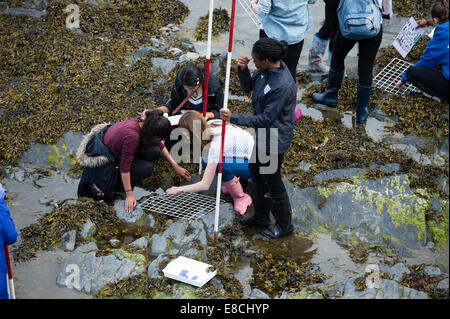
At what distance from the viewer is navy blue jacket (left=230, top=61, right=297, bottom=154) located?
14.4ft

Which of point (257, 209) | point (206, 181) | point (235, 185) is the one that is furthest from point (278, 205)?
point (206, 181)

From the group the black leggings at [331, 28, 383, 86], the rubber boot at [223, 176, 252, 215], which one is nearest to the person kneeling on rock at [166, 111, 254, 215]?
the rubber boot at [223, 176, 252, 215]

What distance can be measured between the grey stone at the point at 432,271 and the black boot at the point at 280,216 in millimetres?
1228

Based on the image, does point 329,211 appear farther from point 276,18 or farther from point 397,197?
point 276,18

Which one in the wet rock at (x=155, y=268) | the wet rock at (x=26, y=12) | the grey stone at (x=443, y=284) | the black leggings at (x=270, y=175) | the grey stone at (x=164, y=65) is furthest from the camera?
the wet rock at (x=26, y=12)

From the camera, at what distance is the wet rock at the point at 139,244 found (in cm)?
497

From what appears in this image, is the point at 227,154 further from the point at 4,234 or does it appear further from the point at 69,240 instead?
the point at 4,234

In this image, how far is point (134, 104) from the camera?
6.88 metres

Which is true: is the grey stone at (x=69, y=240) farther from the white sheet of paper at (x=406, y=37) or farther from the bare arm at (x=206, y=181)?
the white sheet of paper at (x=406, y=37)

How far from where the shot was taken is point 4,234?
154 inches

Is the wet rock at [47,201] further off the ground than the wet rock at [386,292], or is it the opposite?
the wet rock at [386,292]

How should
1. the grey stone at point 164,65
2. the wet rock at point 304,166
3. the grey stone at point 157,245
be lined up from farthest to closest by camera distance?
the grey stone at point 164,65, the wet rock at point 304,166, the grey stone at point 157,245

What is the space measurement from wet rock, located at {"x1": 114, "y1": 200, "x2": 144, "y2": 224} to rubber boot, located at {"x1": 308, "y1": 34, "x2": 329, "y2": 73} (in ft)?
11.1

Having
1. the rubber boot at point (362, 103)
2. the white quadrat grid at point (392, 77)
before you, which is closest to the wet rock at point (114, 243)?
the rubber boot at point (362, 103)
